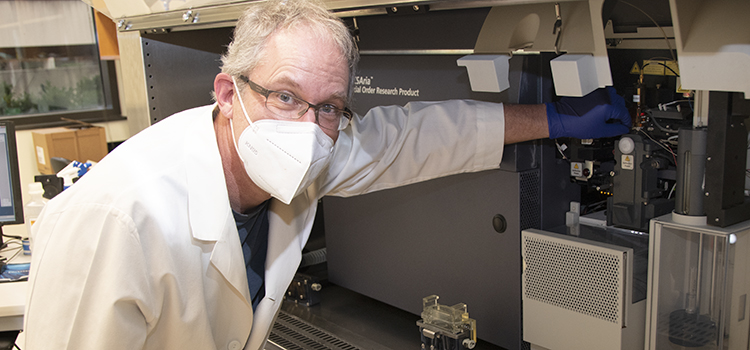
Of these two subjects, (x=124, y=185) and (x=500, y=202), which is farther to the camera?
(x=500, y=202)

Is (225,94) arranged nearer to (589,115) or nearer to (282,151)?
(282,151)

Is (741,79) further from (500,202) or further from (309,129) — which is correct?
(309,129)

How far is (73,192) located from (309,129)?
383 millimetres

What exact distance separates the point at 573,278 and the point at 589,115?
345mm

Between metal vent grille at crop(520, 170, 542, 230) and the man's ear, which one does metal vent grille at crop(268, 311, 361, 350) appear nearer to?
metal vent grille at crop(520, 170, 542, 230)

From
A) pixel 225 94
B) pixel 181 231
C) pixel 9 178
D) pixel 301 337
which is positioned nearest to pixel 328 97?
pixel 225 94

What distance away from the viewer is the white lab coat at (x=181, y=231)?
2.72 feet

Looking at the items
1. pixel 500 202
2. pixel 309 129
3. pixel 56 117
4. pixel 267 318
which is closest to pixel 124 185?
pixel 309 129

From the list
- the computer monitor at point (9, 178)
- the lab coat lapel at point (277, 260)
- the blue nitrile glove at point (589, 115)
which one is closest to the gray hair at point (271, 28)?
the lab coat lapel at point (277, 260)

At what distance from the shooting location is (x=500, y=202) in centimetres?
129

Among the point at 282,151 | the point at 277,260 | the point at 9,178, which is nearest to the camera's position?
the point at 282,151

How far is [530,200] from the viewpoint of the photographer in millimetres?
1274

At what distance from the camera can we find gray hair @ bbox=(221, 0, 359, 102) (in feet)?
3.02

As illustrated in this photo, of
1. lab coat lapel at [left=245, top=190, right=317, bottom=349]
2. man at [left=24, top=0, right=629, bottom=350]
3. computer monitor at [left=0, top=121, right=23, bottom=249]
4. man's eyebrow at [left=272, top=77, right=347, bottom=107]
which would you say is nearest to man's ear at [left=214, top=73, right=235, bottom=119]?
man at [left=24, top=0, right=629, bottom=350]
